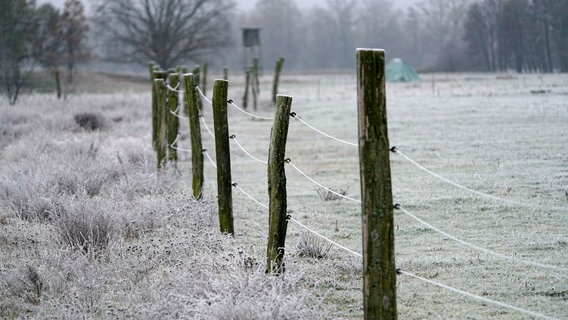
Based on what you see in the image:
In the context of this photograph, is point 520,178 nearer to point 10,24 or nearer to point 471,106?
point 471,106

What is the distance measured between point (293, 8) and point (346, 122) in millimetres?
106894

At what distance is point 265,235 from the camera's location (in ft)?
22.5

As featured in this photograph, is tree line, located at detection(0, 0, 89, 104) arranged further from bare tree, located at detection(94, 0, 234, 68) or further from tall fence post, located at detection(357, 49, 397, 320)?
tall fence post, located at detection(357, 49, 397, 320)

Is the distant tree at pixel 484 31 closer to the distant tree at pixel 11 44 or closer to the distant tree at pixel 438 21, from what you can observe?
the distant tree at pixel 11 44

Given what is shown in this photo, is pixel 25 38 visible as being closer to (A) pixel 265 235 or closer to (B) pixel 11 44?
(B) pixel 11 44

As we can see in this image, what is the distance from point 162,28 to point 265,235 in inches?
1956

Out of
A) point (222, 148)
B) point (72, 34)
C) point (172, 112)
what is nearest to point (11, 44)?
point (172, 112)

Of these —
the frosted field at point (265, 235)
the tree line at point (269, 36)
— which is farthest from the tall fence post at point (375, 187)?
the tree line at point (269, 36)

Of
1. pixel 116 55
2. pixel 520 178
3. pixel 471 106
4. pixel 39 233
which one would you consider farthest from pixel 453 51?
pixel 39 233

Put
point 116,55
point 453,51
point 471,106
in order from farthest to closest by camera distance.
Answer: point 453,51 < point 116,55 < point 471,106

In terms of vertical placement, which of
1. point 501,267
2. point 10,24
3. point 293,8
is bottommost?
point 501,267

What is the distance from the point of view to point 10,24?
24266 millimetres

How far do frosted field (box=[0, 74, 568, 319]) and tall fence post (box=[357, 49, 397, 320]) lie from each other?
1.90 feet

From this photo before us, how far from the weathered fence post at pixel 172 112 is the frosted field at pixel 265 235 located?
0.49m
